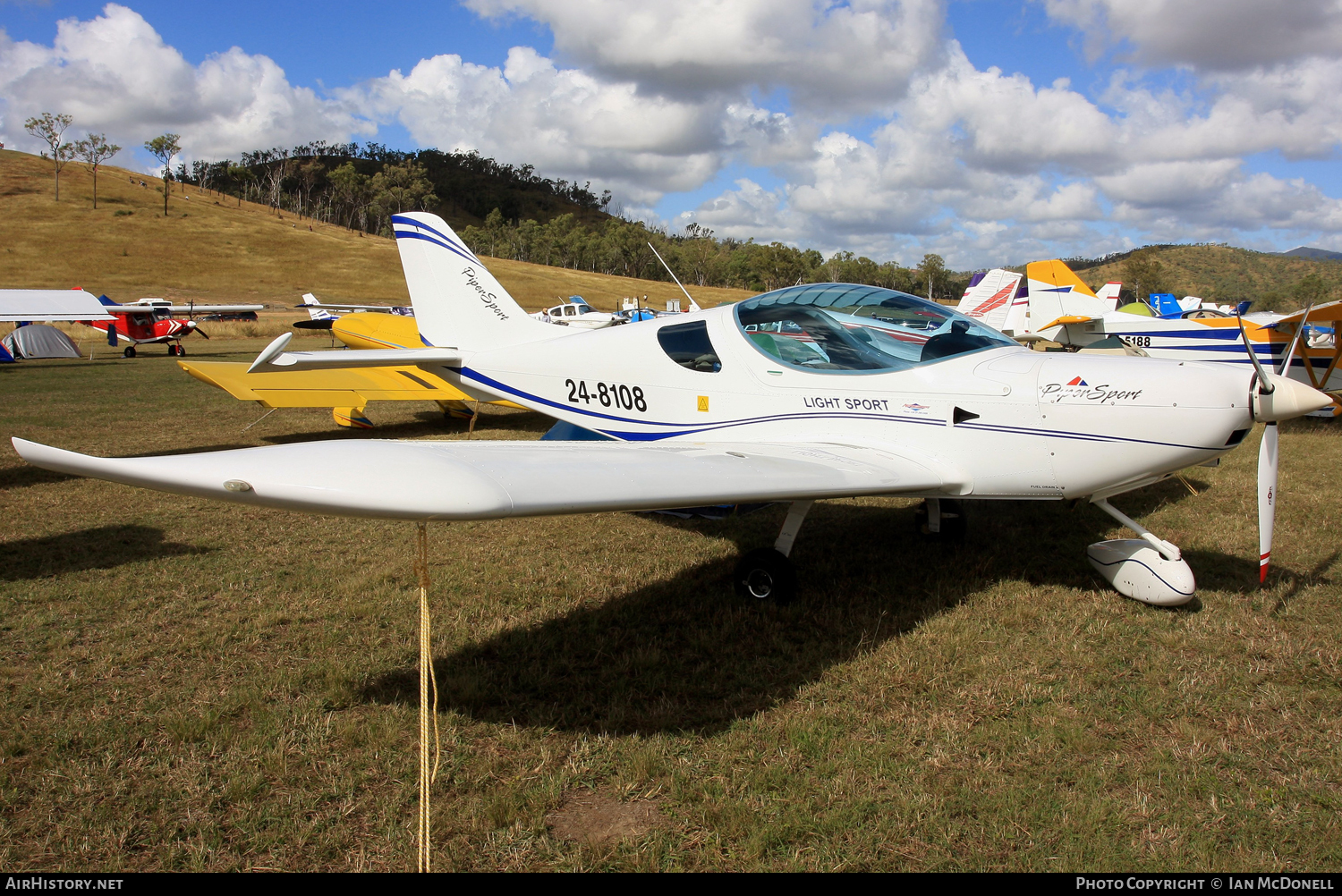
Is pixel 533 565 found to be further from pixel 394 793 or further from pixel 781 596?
pixel 394 793

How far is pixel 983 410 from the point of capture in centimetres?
422

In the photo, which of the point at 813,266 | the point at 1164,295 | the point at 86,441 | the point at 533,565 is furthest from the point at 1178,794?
the point at 813,266

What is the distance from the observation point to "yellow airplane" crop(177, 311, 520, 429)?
994 centimetres

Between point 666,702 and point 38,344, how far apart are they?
26836mm

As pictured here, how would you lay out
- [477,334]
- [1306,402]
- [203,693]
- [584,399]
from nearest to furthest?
[203,693] → [1306,402] → [584,399] → [477,334]

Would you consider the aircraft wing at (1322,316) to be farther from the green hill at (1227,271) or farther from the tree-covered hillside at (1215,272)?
the green hill at (1227,271)

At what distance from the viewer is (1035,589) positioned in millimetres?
4668

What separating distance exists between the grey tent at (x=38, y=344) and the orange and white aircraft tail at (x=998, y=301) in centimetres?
2713

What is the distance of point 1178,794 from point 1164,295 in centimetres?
2388

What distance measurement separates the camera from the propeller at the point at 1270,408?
12.2 ft

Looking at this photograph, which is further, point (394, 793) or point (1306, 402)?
point (1306, 402)

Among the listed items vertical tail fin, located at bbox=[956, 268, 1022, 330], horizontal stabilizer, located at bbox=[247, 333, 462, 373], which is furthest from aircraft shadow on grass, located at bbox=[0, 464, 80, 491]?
vertical tail fin, located at bbox=[956, 268, 1022, 330]

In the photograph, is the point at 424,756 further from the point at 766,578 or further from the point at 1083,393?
the point at 1083,393

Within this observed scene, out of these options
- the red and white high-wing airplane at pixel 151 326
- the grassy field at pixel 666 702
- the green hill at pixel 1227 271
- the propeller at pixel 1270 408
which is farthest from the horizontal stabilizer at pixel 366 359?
the green hill at pixel 1227 271
